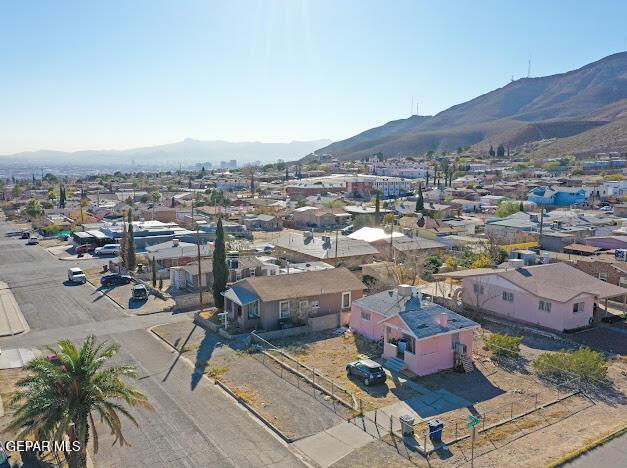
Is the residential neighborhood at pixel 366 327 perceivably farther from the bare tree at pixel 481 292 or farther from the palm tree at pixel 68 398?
the palm tree at pixel 68 398

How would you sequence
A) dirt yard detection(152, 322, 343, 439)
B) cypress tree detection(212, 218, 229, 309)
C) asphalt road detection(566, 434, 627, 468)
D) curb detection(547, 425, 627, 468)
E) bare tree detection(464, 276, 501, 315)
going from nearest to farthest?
curb detection(547, 425, 627, 468), asphalt road detection(566, 434, 627, 468), dirt yard detection(152, 322, 343, 439), cypress tree detection(212, 218, 229, 309), bare tree detection(464, 276, 501, 315)

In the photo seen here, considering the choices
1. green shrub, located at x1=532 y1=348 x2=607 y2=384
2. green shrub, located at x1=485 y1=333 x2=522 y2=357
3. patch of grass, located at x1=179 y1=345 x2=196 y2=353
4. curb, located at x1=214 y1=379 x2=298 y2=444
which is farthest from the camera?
patch of grass, located at x1=179 y1=345 x2=196 y2=353

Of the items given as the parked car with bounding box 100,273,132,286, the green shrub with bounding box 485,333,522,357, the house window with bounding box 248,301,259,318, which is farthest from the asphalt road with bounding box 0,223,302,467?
the green shrub with bounding box 485,333,522,357

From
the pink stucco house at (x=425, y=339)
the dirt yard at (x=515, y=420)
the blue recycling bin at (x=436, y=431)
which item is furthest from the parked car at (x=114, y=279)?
the blue recycling bin at (x=436, y=431)

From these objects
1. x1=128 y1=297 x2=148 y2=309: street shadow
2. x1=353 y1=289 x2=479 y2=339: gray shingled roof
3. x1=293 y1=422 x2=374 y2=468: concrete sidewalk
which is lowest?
x1=128 y1=297 x2=148 y2=309: street shadow

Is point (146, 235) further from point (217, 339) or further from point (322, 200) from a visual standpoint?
point (322, 200)

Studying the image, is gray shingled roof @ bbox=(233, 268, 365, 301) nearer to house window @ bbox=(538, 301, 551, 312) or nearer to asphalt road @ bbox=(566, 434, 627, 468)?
house window @ bbox=(538, 301, 551, 312)
